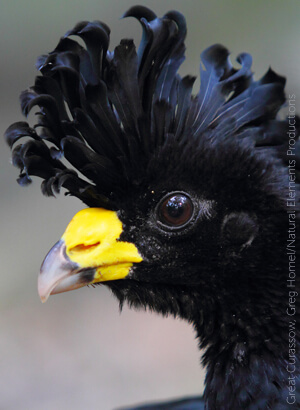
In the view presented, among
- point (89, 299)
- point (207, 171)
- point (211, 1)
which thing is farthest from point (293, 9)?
point (207, 171)

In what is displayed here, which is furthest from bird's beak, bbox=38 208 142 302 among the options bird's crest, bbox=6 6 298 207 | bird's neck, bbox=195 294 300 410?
bird's neck, bbox=195 294 300 410

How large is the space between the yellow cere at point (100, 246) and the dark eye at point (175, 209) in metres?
0.18

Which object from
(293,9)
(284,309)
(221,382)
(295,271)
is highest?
(293,9)

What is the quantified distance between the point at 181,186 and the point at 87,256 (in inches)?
19.2

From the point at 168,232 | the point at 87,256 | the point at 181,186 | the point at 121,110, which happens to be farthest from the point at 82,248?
the point at 121,110

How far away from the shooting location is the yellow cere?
252 centimetres

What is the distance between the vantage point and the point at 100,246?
100 inches

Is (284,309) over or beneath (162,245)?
beneath

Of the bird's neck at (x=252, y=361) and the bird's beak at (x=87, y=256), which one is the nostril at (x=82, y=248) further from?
the bird's neck at (x=252, y=361)

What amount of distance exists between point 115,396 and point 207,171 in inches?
166

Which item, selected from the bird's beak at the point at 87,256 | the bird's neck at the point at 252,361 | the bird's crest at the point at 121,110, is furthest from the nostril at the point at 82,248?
the bird's neck at the point at 252,361

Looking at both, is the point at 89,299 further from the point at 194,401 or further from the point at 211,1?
the point at 211,1

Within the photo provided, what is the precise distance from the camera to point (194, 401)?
3836mm

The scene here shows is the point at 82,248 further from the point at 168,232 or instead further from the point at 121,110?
the point at 121,110
